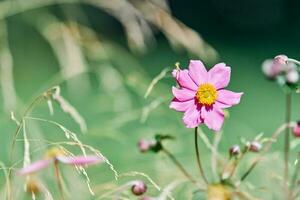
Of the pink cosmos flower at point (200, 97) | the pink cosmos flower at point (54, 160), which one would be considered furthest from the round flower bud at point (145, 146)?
the pink cosmos flower at point (54, 160)

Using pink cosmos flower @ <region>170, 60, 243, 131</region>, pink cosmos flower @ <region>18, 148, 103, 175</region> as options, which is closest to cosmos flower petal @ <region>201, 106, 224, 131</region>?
pink cosmos flower @ <region>170, 60, 243, 131</region>

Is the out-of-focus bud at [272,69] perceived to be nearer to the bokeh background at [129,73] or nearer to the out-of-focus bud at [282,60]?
the out-of-focus bud at [282,60]

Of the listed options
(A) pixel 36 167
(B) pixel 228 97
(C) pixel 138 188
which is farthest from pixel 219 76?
(A) pixel 36 167

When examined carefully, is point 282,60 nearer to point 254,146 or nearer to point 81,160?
point 254,146

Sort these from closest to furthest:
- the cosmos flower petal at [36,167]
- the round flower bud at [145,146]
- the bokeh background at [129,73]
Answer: the cosmos flower petal at [36,167]
the round flower bud at [145,146]
the bokeh background at [129,73]

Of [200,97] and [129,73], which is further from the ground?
[129,73]

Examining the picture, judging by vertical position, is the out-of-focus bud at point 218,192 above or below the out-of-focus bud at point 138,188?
below
